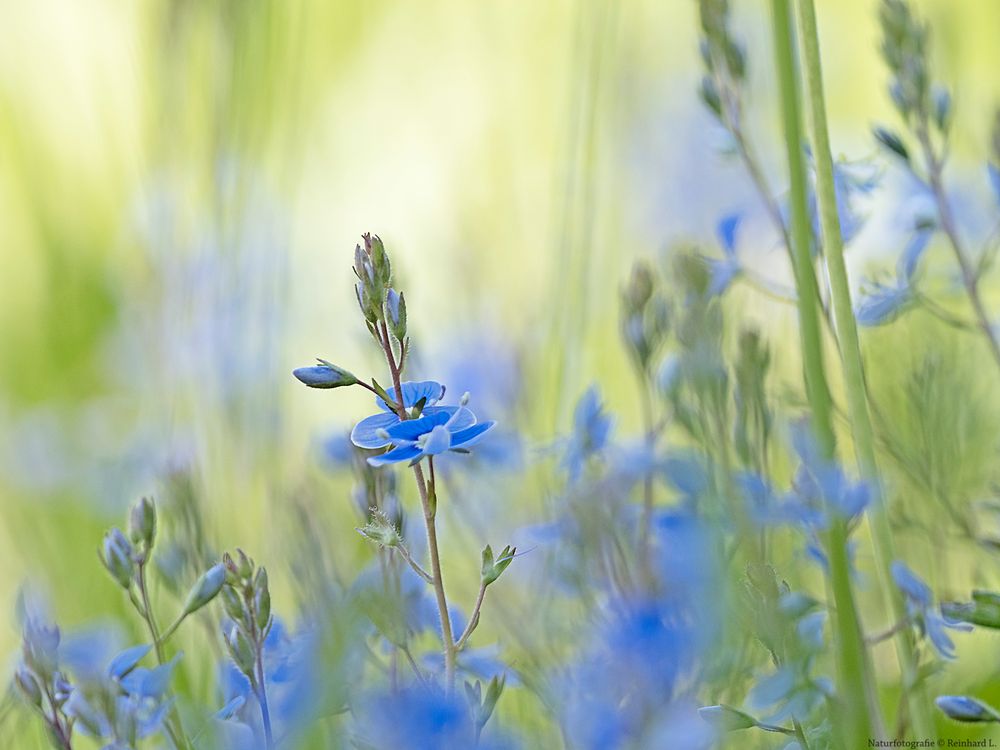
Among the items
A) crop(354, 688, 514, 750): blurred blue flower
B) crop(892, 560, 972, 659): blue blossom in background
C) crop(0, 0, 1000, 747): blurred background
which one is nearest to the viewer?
crop(354, 688, 514, 750): blurred blue flower

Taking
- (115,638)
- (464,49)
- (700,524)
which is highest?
(464,49)

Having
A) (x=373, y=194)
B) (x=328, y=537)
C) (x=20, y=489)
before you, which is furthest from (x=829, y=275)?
(x=373, y=194)

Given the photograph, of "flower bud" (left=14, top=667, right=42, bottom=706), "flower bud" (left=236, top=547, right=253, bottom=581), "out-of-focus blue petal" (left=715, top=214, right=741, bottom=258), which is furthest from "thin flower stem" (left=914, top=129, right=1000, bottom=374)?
"flower bud" (left=14, top=667, right=42, bottom=706)

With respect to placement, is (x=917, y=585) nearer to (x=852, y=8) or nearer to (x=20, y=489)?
(x=20, y=489)

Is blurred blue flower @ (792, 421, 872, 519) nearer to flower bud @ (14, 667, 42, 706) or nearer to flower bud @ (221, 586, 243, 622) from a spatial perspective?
flower bud @ (221, 586, 243, 622)

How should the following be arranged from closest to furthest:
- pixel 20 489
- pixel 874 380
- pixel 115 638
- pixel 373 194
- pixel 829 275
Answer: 1. pixel 829 275
2. pixel 115 638
3. pixel 874 380
4. pixel 20 489
5. pixel 373 194

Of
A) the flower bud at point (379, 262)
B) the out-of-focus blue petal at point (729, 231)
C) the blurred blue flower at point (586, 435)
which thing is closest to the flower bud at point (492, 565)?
the flower bud at point (379, 262)

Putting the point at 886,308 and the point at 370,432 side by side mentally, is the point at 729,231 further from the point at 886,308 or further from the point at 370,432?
the point at 370,432
